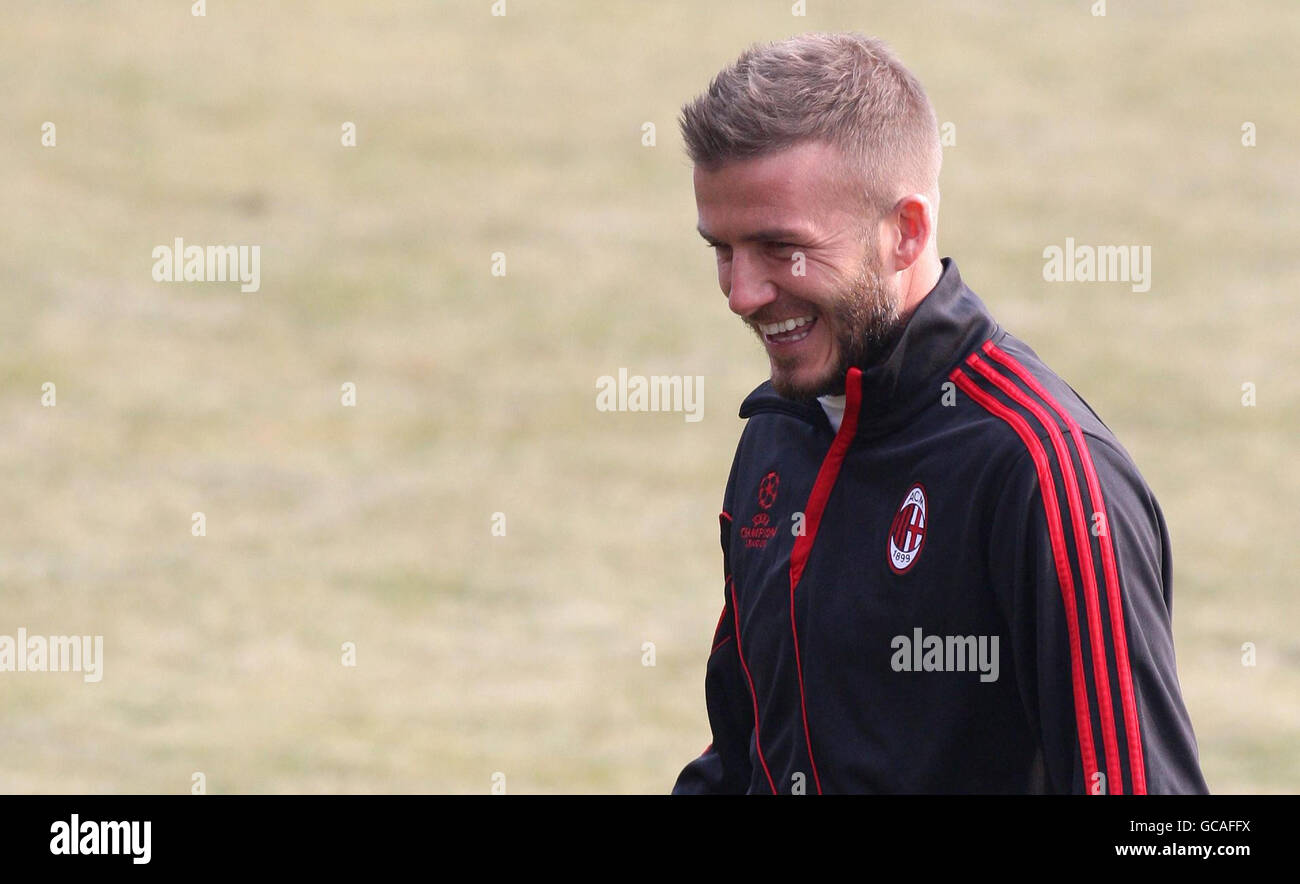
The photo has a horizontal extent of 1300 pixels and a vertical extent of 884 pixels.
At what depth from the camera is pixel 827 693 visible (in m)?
2.82

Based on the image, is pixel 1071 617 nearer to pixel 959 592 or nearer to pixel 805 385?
pixel 959 592

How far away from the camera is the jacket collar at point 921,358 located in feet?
9.18

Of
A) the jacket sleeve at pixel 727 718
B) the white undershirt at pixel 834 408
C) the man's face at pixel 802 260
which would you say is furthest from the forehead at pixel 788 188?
the jacket sleeve at pixel 727 718

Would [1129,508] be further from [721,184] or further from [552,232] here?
[552,232]

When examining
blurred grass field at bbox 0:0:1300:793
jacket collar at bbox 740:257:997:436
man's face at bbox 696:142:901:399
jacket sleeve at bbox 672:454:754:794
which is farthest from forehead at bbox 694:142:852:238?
blurred grass field at bbox 0:0:1300:793

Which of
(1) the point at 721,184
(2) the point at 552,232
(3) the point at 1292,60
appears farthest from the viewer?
(3) the point at 1292,60

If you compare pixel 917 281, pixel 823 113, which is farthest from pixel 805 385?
pixel 823 113

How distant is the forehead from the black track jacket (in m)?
0.23

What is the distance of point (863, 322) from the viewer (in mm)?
2836

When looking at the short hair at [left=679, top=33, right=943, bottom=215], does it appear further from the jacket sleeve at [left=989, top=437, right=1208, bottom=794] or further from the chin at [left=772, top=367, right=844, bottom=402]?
the jacket sleeve at [left=989, top=437, right=1208, bottom=794]

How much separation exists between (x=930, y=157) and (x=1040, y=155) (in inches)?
692

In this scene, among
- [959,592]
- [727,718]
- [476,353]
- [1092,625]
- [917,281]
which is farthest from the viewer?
[476,353]

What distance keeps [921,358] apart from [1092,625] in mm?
554

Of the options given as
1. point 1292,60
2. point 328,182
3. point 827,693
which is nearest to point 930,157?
point 827,693
